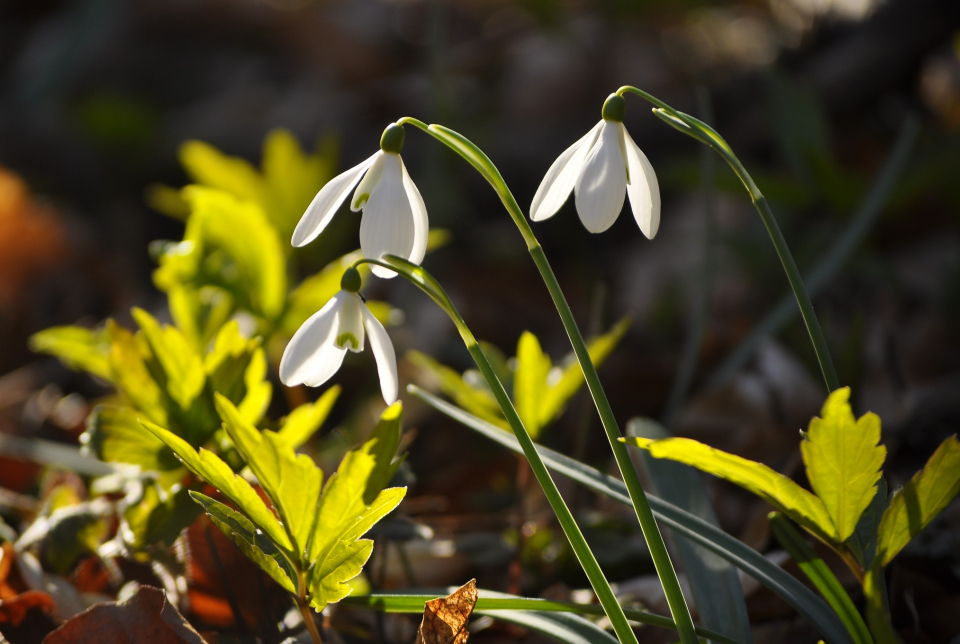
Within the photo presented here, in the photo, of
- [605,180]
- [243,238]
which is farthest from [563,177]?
[243,238]

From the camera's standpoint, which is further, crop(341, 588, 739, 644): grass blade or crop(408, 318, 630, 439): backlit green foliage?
crop(408, 318, 630, 439): backlit green foliage

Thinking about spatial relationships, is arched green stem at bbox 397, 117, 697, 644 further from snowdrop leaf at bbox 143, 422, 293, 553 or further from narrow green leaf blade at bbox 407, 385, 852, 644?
snowdrop leaf at bbox 143, 422, 293, 553

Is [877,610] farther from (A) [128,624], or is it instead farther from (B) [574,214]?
(B) [574,214]

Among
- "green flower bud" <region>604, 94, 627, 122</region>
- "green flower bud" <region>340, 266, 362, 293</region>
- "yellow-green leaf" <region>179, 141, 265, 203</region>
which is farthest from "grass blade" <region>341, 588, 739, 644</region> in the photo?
"yellow-green leaf" <region>179, 141, 265, 203</region>

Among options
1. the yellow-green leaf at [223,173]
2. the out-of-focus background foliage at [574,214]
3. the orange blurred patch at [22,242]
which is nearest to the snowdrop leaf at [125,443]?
the out-of-focus background foliage at [574,214]

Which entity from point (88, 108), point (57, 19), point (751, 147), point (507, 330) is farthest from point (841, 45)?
point (57, 19)
